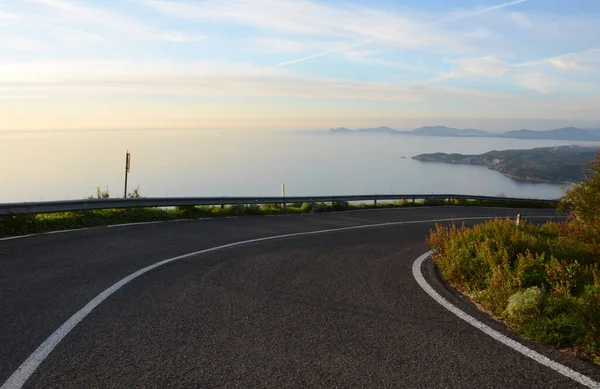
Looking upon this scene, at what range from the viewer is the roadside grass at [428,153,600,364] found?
17.6 ft

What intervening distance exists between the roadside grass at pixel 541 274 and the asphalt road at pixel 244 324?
337mm

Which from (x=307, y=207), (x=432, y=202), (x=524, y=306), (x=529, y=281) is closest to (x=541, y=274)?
(x=529, y=281)

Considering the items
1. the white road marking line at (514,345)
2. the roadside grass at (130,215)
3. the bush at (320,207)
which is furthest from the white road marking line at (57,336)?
the bush at (320,207)

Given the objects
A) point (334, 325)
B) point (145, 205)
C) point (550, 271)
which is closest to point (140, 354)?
point (334, 325)

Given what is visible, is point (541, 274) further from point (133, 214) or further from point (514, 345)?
point (133, 214)

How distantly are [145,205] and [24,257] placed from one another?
707 centimetres

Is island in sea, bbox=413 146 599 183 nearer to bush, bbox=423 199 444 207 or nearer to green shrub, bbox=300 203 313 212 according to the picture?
bush, bbox=423 199 444 207

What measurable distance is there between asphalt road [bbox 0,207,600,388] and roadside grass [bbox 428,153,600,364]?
1.10 feet

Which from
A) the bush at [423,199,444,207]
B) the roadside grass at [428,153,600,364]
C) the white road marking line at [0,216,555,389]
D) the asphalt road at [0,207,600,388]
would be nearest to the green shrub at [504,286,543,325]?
the roadside grass at [428,153,600,364]

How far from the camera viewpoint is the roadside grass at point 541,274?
537cm

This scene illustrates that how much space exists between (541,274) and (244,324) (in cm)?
429

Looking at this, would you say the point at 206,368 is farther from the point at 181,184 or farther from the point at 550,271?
the point at 181,184

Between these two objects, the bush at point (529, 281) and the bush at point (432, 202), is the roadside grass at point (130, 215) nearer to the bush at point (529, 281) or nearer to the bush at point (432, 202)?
the bush at point (432, 202)

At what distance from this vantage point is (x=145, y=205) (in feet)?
52.4
